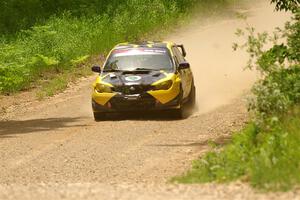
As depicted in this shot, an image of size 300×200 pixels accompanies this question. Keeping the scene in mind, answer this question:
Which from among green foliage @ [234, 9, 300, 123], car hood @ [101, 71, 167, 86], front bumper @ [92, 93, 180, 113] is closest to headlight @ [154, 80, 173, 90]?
car hood @ [101, 71, 167, 86]

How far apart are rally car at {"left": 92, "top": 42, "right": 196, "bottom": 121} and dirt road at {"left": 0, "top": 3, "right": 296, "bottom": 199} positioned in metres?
0.37

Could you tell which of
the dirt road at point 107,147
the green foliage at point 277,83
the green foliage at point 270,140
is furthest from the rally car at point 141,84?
the green foliage at point 270,140

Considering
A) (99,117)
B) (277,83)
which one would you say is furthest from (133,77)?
(277,83)

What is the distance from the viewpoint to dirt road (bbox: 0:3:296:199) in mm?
8930

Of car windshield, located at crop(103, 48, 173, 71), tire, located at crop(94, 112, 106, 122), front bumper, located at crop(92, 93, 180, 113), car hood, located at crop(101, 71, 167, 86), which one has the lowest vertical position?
tire, located at crop(94, 112, 106, 122)

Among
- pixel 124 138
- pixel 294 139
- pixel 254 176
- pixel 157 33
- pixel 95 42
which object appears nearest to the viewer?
pixel 254 176

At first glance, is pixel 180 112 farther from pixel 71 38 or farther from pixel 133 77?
pixel 71 38

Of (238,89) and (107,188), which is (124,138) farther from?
(238,89)

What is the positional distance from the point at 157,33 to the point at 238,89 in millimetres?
12061

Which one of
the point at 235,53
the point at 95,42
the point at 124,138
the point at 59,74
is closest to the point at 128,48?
the point at 124,138

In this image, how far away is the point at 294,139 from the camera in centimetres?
984

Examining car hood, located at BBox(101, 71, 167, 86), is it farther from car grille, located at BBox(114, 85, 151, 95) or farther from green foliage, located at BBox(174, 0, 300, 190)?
green foliage, located at BBox(174, 0, 300, 190)

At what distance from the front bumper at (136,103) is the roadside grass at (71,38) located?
349 centimetres

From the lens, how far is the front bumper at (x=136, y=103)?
16.5 meters
